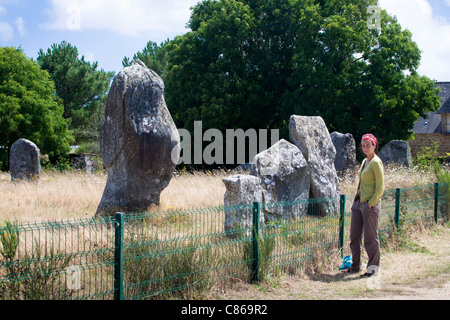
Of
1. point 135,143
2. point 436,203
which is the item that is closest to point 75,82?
point 135,143

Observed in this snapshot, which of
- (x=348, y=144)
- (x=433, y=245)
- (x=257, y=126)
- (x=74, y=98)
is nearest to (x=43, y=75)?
(x=74, y=98)

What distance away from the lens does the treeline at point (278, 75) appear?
2159cm

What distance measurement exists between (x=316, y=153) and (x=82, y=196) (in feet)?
19.2

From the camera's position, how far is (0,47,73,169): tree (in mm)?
26000

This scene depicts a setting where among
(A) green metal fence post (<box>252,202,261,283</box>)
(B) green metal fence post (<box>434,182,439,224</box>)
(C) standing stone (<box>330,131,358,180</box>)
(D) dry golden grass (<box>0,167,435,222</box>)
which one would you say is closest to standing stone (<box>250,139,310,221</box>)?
(D) dry golden grass (<box>0,167,435,222</box>)

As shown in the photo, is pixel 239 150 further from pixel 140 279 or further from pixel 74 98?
pixel 140 279

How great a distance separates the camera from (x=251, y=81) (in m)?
24.9

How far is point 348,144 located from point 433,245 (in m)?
7.57

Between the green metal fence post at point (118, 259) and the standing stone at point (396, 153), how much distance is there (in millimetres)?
16493

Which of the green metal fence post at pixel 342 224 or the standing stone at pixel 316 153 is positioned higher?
the standing stone at pixel 316 153

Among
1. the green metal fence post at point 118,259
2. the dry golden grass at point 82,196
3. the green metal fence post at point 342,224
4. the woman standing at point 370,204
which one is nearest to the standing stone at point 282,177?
the green metal fence post at point 342,224

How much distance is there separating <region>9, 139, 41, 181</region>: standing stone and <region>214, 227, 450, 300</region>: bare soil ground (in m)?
12.9

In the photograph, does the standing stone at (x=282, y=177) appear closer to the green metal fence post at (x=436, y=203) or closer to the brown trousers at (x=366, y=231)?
the brown trousers at (x=366, y=231)

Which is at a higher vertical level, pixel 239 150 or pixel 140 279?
pixel 239 150
